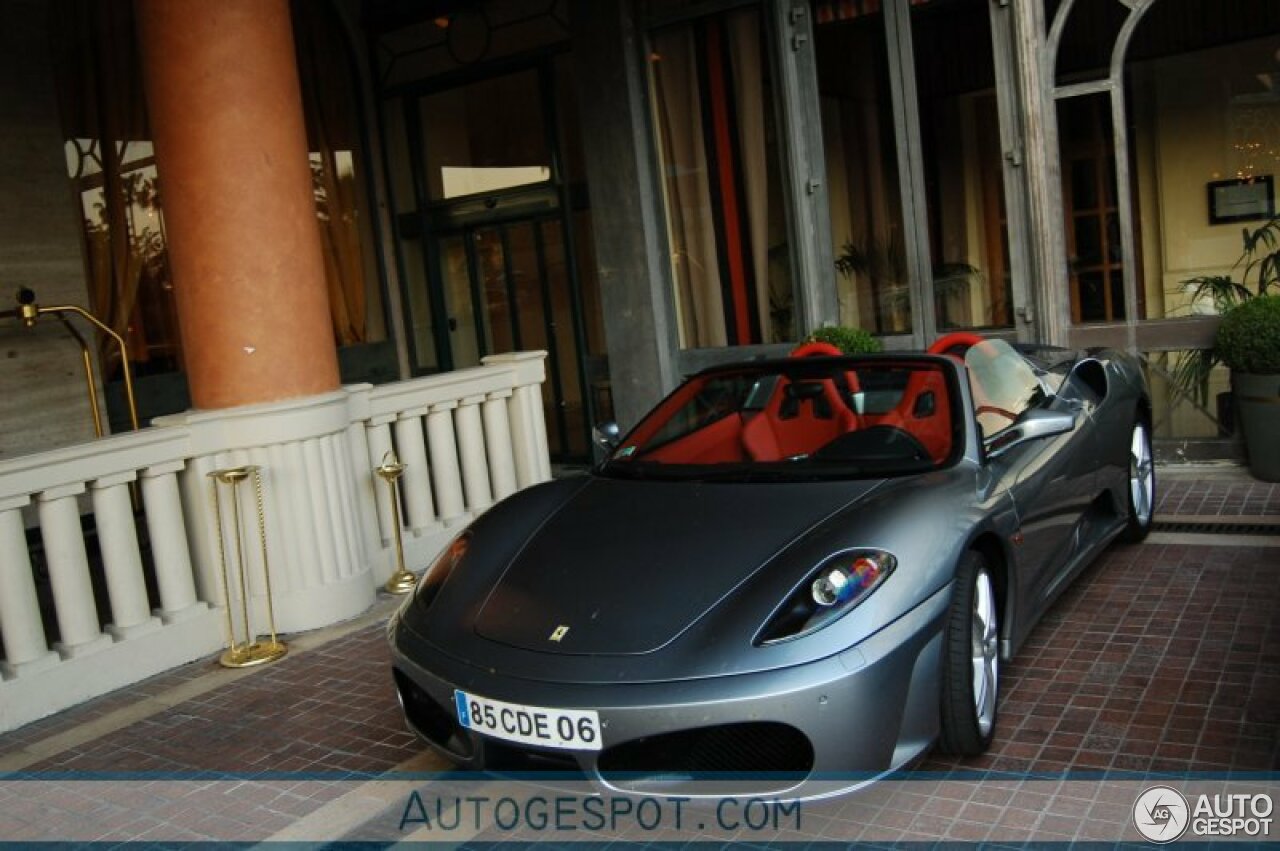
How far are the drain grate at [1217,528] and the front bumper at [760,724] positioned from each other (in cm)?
375

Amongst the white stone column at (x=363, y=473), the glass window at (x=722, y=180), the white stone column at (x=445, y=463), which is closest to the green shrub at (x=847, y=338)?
the glass window at (x=722, y=180)

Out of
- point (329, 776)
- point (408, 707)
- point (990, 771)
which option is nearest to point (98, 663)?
point (329, 776)

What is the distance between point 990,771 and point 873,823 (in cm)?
51

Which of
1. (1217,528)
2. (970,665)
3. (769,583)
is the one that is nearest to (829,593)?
(769,583)

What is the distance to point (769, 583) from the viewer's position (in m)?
3.60

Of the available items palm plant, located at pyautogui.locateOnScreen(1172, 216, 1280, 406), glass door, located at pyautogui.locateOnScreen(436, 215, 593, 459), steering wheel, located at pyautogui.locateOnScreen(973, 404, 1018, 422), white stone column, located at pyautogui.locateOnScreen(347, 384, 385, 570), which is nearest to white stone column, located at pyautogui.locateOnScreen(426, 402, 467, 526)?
white stone column, located at pyautogui.locateOnScreen(347, 384, 385, 570)

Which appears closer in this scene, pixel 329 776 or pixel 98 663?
pixel 329 776

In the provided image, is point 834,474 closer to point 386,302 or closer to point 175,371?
point 175,371

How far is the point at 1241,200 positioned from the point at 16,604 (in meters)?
7.77

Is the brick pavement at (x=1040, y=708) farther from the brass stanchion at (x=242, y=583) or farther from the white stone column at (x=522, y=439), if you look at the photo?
the white stone column at (x=522, y=439)

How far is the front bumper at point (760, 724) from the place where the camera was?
3289mm

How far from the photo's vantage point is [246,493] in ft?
20.2

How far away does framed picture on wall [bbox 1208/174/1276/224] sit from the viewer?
8109 millimetres

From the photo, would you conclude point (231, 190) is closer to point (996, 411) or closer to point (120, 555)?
point (120, 555)
